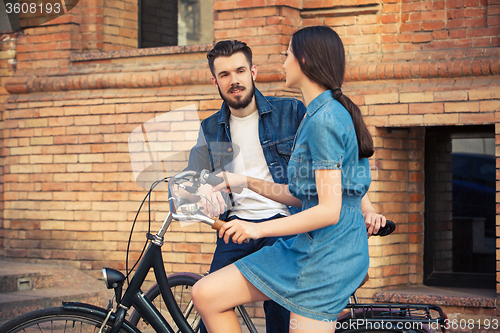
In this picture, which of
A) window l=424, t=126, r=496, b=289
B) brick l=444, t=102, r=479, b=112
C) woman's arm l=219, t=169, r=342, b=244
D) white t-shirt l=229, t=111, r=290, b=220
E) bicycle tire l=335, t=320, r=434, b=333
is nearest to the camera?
woman's arm l=219, t=169, r=342, b=244

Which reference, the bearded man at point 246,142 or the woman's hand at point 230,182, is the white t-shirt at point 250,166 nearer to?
the bearded man at point 246,142

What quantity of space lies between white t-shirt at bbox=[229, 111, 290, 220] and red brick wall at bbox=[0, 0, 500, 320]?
2.18 m

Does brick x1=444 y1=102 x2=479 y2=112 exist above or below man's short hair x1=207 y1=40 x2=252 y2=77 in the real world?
below

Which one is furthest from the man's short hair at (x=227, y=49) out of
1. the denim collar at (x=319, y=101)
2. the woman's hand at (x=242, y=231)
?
the woman's hand at (x=242, y=231)

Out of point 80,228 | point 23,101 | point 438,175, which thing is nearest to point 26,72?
point 23,101

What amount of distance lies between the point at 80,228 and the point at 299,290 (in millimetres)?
4344

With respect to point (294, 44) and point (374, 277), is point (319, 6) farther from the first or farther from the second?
point (294, 44)

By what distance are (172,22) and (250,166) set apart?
3949 millimetres

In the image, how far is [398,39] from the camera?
5.37 meters

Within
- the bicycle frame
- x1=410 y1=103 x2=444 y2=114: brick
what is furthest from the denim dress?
x1=410 y1=103 x2=444 y2=114: brick

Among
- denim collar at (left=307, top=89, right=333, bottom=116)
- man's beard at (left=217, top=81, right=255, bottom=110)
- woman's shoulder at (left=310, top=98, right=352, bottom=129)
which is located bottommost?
woman's shoulder at (left=310, top=98, right=352, bottom=129)

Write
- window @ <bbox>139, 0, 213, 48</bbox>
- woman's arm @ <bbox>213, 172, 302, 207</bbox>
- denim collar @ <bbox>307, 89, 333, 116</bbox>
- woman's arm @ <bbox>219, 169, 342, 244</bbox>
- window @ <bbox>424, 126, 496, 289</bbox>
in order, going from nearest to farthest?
woman's arm @ <bbox>219, 169, 342, 244</bbox>, denim collar @ <bbox>307, 89, 333, 116</bbox>, woman's arm @ <bbox>213, 172, 302, 207</bbox>, window @ <bbox>424, 126, 496, 289</bbox>, window @ <bbox>139, 0, 213, 48</bbox>

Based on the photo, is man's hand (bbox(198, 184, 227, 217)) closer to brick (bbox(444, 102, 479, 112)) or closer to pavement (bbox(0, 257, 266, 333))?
pavement (bbox(0, 257, 266, 333))

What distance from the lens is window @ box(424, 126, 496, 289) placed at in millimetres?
5504
